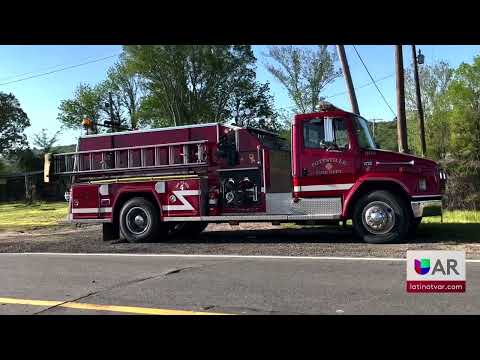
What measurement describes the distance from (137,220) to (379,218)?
18.7 feet

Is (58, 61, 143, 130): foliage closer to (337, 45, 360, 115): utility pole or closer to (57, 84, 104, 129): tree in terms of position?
(57, 84, 104, 129): tree

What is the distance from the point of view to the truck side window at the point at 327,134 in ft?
37.1

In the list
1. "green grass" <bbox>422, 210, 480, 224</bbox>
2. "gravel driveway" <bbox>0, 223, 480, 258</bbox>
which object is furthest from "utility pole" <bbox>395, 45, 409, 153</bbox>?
"gravel driveway" <bbox>0, 223, 480, 258</bbox>

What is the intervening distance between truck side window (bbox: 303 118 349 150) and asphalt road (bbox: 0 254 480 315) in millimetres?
3028

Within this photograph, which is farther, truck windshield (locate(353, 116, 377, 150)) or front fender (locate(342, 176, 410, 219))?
truck windshield (locate(353, 116, 377, 150))

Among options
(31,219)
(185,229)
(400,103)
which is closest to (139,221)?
(185,229)

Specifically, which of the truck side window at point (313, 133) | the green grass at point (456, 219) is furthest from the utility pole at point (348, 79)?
the truck side window at point (313, 133)

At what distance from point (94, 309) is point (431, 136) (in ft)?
78.0

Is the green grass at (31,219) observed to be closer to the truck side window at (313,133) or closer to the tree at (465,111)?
the truck side window at (313,133)

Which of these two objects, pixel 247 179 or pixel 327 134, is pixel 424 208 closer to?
pixel 327 134

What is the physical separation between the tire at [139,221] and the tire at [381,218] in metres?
4.73

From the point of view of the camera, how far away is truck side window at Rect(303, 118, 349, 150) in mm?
11305

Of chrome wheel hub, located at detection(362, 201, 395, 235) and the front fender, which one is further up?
the front fender
